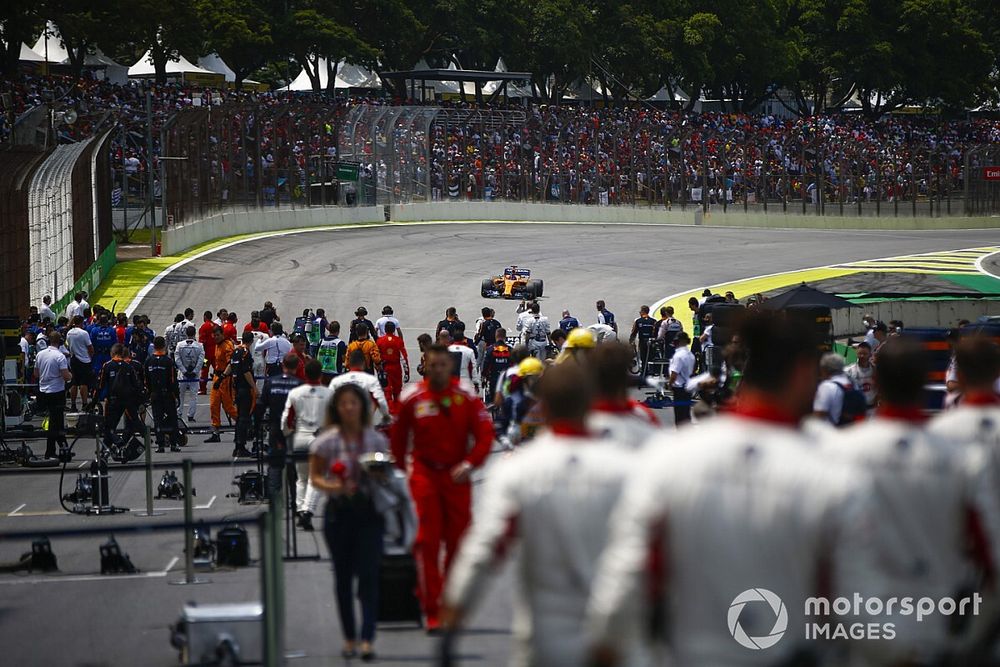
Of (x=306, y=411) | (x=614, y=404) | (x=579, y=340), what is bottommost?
(x=306, y=411)

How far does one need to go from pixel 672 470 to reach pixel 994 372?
2248mm

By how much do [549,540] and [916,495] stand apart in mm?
1115

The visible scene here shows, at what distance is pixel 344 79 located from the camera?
2948 inches

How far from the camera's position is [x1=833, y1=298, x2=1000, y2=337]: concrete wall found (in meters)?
27.6

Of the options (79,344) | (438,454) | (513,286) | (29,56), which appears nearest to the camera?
(438,454)

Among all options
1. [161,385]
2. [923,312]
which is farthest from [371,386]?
[923,312]

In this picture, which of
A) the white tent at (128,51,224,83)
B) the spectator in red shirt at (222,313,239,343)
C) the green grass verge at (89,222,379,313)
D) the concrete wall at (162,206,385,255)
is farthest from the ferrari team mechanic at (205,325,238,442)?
the white tent at (128,51,224,83)

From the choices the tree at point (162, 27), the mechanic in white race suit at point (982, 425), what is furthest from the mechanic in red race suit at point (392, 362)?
the tree at point (162, 27)

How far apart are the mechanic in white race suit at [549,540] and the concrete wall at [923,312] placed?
23.7 m

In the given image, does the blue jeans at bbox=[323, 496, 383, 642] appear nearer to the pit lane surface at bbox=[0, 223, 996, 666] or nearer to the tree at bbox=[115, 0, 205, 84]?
the pit lane surface at bbox=[0, 223, 996, 666]

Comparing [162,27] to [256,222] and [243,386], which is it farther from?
[243,386]

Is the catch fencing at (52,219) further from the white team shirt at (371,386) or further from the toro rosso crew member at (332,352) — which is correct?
the white team shirt at (371,386)

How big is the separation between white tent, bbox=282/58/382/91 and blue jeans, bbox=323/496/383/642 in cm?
6796

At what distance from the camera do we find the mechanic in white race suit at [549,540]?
454cm
